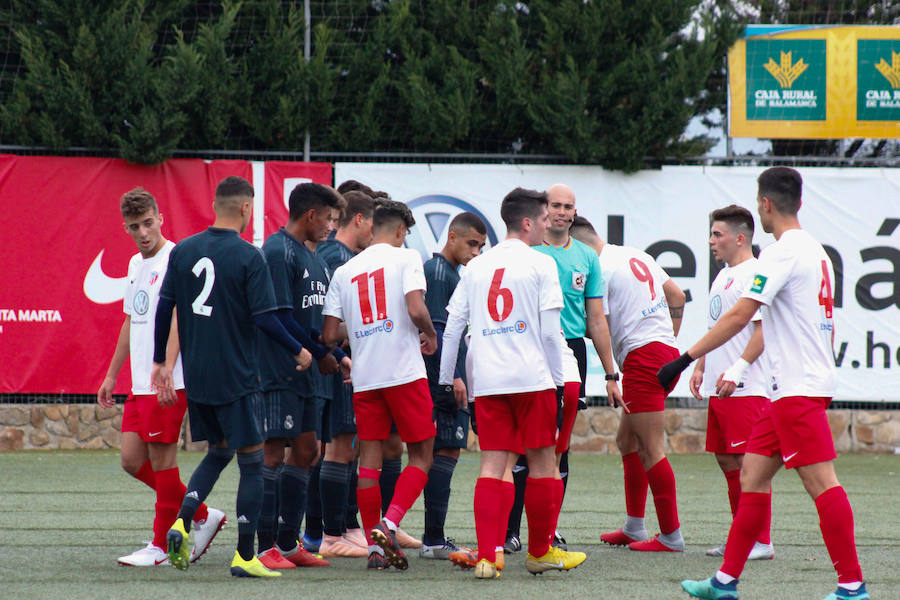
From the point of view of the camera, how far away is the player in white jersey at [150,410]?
5.89 m

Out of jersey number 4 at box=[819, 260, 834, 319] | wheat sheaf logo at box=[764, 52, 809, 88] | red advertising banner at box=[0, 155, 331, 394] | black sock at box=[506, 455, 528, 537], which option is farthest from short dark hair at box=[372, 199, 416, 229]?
wheat sheaf logo at box=[764, 52, 809, 88]

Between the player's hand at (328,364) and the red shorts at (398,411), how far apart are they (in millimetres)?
246

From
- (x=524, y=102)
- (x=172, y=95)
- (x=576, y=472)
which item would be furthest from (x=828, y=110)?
(x=172, y=95)

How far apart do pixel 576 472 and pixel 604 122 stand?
426 centimetres

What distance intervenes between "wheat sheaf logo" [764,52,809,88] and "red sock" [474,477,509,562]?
9.16 m

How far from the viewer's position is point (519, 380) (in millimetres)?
5621

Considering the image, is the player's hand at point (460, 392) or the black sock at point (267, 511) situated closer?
the black sock at point (267, 511)

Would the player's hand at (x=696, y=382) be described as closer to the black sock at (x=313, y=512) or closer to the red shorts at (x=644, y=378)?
the red shorts at (x=644, y=378)

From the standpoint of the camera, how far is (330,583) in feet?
17.7

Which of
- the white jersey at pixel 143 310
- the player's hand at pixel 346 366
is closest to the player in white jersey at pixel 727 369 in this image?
the player's hand at pixel 346 366

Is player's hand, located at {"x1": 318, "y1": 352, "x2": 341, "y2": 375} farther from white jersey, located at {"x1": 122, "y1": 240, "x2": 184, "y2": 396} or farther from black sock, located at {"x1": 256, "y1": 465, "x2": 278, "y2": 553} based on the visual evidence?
white jersey, located at {"x1": 122, "y1": 240, "x2": 184, "y2": 396}

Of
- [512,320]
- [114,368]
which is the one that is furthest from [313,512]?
[512,320]

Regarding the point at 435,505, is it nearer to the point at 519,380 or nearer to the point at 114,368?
the point at 519,380

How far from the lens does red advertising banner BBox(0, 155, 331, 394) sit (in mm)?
12219
